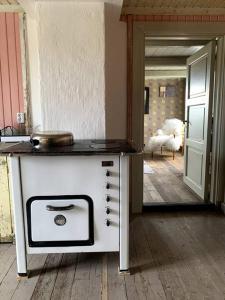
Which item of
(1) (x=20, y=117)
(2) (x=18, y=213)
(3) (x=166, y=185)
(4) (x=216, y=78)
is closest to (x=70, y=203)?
(2) (x=18, y=213)

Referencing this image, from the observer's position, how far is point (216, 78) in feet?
9.38

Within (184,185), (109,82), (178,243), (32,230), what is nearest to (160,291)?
(178,243)

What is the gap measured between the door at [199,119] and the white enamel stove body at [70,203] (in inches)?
67.6

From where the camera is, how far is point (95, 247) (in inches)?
70.4

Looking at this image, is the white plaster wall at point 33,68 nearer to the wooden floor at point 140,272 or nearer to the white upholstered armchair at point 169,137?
the wooden floor at point 140,272

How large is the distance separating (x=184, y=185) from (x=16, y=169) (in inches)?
115

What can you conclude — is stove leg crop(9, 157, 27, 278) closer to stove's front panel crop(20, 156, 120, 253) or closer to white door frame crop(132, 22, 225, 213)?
stove's front panel crop(20, 156, 120, 253)

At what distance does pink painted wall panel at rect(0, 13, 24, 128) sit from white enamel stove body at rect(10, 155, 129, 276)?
1383mm

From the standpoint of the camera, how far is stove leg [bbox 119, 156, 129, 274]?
170cm

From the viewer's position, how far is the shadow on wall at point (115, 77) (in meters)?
2.64

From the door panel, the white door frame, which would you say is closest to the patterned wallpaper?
the white door frame

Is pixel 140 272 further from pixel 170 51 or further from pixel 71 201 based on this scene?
pixel 170 51

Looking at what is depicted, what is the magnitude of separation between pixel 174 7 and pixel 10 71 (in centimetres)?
→ 189

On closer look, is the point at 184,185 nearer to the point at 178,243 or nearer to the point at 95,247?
the point at 178,243
